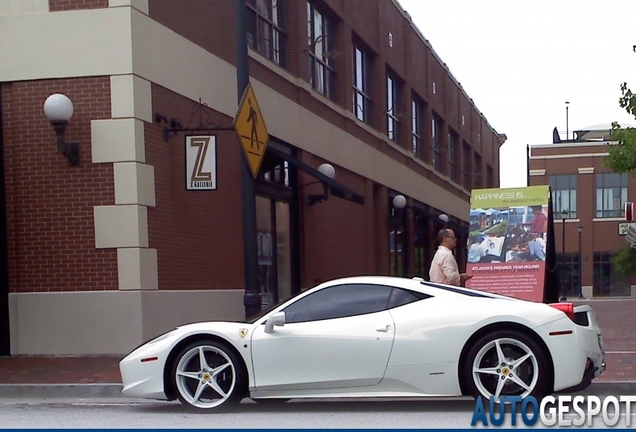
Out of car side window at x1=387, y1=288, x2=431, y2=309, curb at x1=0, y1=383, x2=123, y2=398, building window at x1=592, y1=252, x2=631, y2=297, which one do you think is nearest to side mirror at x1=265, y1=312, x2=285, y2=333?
car side window at x1=387, y1=288, x2=431, y2=309

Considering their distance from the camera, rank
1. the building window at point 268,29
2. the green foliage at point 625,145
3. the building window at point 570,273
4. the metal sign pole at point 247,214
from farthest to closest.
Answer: the building window at point 570,273, the building window at point 268,29, the green foliage at point 625,145, the metal sign pole at point 247,214

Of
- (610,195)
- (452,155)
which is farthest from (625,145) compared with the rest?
(610,195)

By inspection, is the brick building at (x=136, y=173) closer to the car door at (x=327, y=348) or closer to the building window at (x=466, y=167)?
the car door at (x=327, y=348)

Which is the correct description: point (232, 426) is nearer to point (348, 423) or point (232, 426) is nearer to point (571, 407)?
point (348, 423)

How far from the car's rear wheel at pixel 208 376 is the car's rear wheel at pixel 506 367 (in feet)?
6.64

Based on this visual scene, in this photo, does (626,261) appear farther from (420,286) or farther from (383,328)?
(383,328)

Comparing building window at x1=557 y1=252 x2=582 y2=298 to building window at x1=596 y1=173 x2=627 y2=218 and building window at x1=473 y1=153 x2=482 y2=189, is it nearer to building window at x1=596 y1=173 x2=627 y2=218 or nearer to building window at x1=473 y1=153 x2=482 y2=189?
building window at x1=596 y1=173 x2=627 y2=218

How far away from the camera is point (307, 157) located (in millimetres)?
21078

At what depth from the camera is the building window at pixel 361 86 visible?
2612 cm

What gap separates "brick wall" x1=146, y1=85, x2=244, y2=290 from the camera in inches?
567

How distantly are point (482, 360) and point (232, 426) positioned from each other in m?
2.19

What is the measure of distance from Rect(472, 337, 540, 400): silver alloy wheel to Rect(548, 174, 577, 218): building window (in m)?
56.6

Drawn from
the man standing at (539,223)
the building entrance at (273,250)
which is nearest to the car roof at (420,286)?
the man standing at (539,223)

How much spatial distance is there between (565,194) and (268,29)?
47.4 metres
